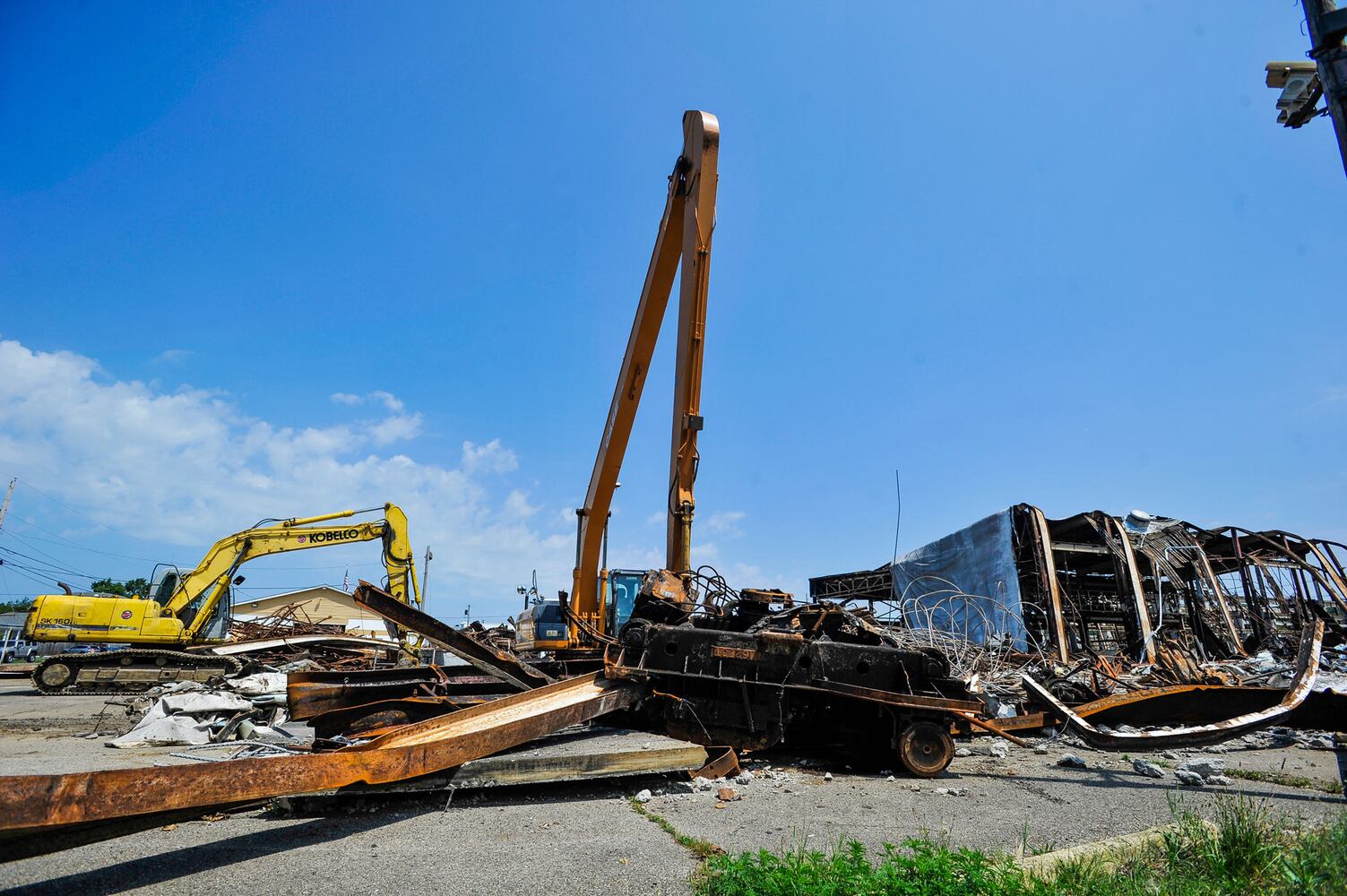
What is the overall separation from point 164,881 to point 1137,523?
1604 centimetres

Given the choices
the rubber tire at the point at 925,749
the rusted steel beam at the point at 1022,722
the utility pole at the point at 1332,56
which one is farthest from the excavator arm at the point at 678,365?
the utility pole at the point at 1332,56

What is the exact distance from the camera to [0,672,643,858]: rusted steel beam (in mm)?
2398

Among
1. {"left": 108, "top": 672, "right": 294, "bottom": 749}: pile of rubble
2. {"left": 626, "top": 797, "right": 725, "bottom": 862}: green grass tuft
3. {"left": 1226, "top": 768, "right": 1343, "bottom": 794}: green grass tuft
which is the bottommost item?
{"left": 1226, "top": 768, "right": 1343, "bottom": 794}: green grass tuft

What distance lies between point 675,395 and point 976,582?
8.88 meters

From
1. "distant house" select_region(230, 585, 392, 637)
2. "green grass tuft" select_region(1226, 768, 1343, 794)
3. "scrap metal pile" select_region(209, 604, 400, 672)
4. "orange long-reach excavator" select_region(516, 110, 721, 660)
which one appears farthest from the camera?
"distant house" select_region(230, 585, 392, 637)

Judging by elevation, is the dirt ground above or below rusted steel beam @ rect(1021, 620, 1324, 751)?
below

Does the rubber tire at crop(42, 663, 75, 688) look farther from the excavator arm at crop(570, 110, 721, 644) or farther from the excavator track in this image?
the excavator arm at crop(570, 110, 721, 644)

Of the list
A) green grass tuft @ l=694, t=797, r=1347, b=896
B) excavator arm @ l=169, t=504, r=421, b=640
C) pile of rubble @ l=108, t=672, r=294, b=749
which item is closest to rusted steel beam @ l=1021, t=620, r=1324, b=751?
green grass tuft @ l=694, t=797, r=1347, b=896

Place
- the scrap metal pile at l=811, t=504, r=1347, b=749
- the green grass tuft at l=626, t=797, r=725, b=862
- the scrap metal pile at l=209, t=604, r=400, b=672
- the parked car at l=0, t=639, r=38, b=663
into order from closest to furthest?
the green grass tuft at l=626, t=797, r=725, b=862 → the scrap metal pile at l=811, t=504, r=1347, b=749 → the scrap metal pile at l=209, t=604, r=400, b=672 → the parked car at l=0, t=639, r=38, b=663

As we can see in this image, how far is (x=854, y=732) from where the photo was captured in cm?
613

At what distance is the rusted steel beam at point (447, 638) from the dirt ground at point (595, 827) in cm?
138

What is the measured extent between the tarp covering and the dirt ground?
6.80 metres

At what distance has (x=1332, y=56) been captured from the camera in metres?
3.64

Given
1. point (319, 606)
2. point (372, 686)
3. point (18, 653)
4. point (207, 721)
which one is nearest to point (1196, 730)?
point (372, 686)
